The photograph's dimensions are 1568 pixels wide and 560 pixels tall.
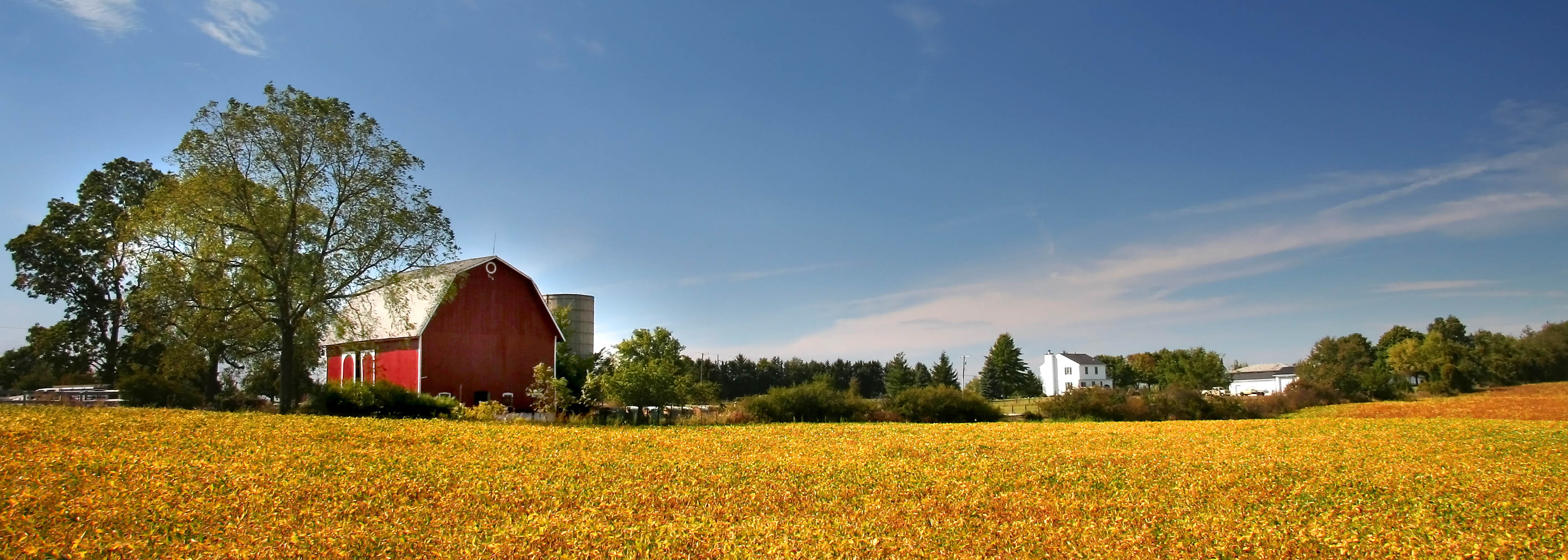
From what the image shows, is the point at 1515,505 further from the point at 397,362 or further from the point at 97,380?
the point at 97,380

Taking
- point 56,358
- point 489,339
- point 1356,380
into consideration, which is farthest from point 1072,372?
point 56,358

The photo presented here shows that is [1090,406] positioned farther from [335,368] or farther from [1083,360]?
[1083,360]

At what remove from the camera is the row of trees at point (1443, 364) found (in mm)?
48781

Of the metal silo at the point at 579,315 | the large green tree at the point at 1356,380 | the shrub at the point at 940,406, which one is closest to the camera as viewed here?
the shrub at the point at 940,406

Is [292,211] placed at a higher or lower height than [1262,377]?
higher

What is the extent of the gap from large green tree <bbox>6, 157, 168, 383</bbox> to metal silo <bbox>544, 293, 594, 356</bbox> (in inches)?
863

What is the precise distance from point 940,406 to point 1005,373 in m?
45.9

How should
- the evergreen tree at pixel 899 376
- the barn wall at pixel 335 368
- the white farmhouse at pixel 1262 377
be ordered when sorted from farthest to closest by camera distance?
the white farmhouse at pixel 1262 377 < the evergreen tree at pixel 899 376 < the barn wall at pixel 335 368

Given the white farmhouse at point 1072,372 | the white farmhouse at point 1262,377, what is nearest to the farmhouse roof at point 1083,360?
the white farmhouse at point 1072,372

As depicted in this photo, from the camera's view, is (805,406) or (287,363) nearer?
(287,363)

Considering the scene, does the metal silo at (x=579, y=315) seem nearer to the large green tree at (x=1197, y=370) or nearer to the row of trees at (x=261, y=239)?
the row of trees at (x=261, y=239)

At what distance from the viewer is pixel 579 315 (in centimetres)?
5344

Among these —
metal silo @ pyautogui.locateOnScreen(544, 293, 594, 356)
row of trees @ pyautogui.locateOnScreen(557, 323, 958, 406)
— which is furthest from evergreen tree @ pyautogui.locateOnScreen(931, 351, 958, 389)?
metal silo @ pyautogui.locateOnScreen(544, 293, 594, 356)

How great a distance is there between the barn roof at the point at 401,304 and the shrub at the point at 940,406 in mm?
15587
